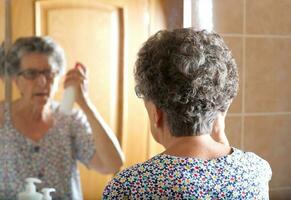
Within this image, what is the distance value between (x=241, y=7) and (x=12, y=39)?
616 millimetres

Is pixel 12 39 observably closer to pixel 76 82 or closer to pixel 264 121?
pixel 76 82

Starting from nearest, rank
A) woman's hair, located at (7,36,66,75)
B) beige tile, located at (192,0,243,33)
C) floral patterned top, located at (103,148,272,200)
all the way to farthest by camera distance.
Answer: floral patterned top, located at (103,148,272,200) < woman's hair, located at (7,36,66,75) < beige tile, located at (192,0,243,33)

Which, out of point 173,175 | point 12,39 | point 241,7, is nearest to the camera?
point 173,175

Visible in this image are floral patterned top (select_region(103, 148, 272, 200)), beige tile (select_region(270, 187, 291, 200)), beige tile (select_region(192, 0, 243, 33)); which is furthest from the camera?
beige tile (select_region(270, 187, 291, 200))

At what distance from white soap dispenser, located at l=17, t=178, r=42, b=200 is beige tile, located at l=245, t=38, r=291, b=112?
609 mm

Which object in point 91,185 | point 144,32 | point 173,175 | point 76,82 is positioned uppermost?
point 144,32

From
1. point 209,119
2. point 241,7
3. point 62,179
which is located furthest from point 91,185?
point 241,7

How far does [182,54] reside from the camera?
28.3 inches

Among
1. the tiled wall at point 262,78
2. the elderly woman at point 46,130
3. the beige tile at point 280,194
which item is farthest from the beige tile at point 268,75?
the elderly woman at point 46,130

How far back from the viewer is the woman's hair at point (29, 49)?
1059 mm

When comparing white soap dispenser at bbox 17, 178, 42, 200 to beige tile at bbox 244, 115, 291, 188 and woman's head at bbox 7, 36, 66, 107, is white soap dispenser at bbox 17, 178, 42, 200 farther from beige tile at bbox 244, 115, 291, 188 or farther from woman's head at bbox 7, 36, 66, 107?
beige tile at bbox 244, 115, 291, 188

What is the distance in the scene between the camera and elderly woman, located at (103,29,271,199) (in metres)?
0.71

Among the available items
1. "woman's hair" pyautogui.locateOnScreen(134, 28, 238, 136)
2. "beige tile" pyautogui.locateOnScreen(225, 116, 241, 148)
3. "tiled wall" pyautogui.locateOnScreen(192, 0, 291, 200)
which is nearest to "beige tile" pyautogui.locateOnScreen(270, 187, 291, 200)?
"tiled wall" pyautogui.locateOnScreen(192, 0, 291, 200)

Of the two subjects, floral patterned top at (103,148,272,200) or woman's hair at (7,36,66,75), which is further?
woman's hair at (7,36,66,75)
